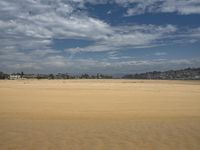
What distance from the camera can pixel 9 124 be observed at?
11.4 m

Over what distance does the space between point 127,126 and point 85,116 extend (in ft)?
10.1

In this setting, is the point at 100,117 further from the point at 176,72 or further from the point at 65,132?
the point at 176,72

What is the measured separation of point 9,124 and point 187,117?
789cm

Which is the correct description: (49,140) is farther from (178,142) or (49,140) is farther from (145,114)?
(145,114)

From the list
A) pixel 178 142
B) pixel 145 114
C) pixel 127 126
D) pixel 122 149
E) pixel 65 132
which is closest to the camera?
pixel 122 149

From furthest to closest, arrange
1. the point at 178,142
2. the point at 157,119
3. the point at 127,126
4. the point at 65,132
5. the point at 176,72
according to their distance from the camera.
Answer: the point at 176,72
the point at 157,119
the point at 127,126
the point at 65,132
the point at 178,142

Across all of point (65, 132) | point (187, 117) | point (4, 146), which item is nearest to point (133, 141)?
point (65, 132)

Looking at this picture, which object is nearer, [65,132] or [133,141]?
[133,141]

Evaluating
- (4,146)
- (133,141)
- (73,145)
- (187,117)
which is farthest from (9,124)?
(187,117)

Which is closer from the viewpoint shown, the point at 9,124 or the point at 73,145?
the point at 73,145

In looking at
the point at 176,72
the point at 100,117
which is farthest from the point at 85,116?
the point at 176,72

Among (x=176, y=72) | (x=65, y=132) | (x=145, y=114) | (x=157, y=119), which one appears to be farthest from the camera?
(x=176, y=72)

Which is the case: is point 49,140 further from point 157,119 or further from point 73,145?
point 157,119

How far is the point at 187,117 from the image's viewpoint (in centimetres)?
1362
